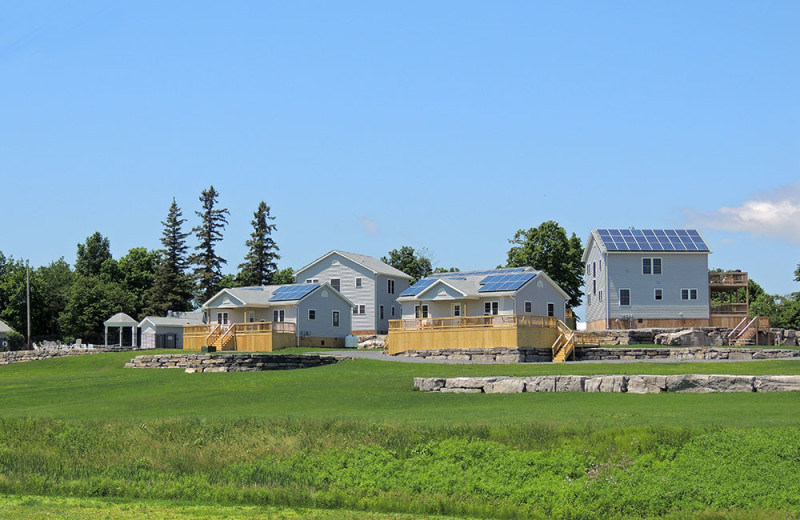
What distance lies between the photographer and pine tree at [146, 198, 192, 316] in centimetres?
9138

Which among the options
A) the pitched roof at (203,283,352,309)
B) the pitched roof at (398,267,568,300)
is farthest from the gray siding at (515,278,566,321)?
the pitched roof at (203,283,352,309)

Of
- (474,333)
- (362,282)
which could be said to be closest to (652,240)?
(474,333)

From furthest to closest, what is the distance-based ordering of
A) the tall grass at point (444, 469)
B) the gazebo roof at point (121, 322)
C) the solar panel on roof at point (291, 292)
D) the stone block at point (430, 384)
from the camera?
the gazebo roof at point (121, 322)
the solar panel on roof at point (291, 292)
the stone block at point (430, 384)
the tall grass at point (444, 469)

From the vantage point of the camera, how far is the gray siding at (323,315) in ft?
206

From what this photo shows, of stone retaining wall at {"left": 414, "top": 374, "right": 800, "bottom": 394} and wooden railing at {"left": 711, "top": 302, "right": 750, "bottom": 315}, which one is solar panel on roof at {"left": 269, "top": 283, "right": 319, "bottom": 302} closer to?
wooden railing at {"left": 711, "top": 302, "right": 750, "bottom": 315}

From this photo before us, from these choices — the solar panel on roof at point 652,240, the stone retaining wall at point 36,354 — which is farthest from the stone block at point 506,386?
the stone retaining wall at point 36,354

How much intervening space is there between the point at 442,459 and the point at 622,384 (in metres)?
10.5

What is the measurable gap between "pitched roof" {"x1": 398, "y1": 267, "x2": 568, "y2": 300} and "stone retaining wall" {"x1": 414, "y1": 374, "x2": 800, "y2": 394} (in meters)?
27.4

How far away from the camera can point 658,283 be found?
59781 millimetres

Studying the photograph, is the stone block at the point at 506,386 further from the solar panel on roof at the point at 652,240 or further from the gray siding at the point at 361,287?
the gray siding at the point at 361,287

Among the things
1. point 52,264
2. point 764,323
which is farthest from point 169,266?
point 764,323

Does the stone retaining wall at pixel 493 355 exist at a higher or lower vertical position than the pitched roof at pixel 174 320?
lower

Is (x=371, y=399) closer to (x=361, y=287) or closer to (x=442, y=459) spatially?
(x=442, y=459)

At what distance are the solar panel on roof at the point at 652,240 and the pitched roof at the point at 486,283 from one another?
17.0ft
